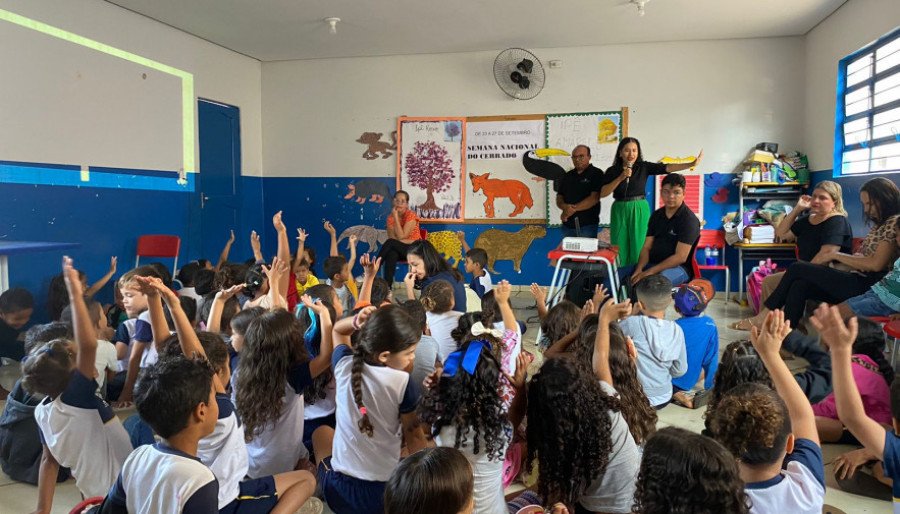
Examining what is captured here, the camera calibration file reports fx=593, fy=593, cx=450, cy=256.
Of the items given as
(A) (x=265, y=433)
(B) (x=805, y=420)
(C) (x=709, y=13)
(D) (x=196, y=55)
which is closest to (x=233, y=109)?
(D) (x=196, y=55)

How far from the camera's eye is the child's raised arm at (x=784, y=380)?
4.48ft

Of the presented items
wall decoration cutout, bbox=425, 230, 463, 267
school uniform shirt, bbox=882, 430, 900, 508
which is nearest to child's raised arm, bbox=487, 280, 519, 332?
school uniform shirt, bbox=882, 430, 900, 508

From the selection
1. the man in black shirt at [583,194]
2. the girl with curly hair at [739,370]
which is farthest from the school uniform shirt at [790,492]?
the man in black shirt at [583,194]

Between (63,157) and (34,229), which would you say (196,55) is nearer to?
(63,157)

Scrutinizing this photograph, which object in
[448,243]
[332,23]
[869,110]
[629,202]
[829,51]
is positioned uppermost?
[332,23]

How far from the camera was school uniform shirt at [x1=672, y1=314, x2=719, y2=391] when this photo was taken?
9.21 ft

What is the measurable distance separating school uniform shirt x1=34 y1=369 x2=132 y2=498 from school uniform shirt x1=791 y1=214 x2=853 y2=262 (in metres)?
3.96

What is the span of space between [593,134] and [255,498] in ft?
17.5

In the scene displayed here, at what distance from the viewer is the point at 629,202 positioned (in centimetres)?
432

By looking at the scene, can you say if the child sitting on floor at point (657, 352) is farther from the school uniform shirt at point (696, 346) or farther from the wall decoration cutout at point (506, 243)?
the wall decoration cutout at point (506, 243)

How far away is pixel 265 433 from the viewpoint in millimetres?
1892

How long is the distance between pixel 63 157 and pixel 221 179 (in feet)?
6.69

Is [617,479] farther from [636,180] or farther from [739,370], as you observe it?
[636,180]

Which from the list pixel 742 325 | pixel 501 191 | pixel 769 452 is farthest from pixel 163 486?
pixel 501 191
